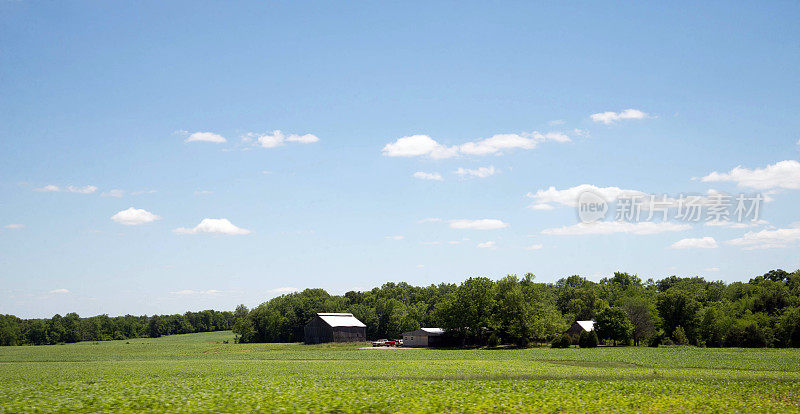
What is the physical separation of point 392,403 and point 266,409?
5.35m

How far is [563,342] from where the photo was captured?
86.8 m

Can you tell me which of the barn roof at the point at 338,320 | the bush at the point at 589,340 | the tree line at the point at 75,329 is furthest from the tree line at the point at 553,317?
the tree line at the point at 75,329

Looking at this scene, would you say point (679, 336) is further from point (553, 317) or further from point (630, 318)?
point (553, 317)

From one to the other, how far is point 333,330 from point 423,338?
23315 millimetres

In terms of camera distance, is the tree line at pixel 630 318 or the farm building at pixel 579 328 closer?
the tree line at pixel 630 318

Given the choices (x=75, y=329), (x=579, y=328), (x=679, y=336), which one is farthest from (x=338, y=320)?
(x=75, y=329)

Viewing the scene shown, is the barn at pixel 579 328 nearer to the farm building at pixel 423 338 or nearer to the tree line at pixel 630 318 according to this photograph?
the tree line at pixel 630 318

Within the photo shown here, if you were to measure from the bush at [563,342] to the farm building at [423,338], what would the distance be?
18284 millimetres

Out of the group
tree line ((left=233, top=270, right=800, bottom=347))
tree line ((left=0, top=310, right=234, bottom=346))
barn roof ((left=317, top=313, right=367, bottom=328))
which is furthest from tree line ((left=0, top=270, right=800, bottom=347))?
tree line ((left=0, top=310, right=234, bottom=346))

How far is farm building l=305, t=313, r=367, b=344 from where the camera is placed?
108438 millimetres

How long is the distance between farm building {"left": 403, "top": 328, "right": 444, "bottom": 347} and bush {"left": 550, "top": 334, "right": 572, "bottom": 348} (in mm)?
18284

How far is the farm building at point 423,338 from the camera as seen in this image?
91.2 m

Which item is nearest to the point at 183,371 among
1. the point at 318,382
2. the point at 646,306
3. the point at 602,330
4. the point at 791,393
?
the point at 318,382

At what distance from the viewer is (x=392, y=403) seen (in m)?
23.9
